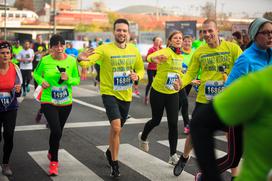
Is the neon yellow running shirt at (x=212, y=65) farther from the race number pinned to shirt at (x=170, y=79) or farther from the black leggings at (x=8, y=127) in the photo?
the black leggings at (x=8, y=127)

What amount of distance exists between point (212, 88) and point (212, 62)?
31cm

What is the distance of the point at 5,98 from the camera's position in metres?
5.88

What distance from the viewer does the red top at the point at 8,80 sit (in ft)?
19.5

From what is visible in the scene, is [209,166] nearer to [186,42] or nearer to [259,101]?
[259,101]

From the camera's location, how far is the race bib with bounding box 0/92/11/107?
584 cm

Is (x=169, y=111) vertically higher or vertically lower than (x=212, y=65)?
lower

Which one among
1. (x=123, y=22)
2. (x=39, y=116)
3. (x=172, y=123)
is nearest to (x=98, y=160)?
(x=172, y=123)

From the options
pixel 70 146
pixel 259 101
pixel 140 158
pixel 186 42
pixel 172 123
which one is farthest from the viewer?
pixel 186 42

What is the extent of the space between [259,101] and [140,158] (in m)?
5.13

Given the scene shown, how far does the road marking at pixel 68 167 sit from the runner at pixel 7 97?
57cm

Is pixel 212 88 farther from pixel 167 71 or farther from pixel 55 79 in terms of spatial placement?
pixel 55 79

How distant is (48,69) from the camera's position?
6176 mm

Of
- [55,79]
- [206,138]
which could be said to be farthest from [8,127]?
[206,138]

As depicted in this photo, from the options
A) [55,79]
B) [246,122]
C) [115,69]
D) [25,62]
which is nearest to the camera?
[246,122]
